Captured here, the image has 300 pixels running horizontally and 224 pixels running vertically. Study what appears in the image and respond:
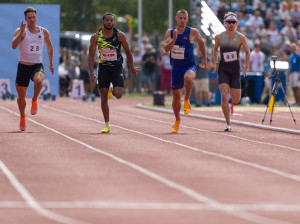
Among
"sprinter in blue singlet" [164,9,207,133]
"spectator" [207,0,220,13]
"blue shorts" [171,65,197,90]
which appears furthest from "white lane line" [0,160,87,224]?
"spectator" [207,0,220,13]

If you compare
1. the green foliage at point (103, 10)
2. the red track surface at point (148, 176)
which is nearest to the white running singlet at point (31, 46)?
the red track surface at point (148, 176)

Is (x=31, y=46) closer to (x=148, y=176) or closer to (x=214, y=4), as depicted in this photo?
(x=148, y=176)

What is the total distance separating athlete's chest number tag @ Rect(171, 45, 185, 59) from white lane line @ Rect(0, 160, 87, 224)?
6231mm

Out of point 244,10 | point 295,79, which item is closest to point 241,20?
point 244,10

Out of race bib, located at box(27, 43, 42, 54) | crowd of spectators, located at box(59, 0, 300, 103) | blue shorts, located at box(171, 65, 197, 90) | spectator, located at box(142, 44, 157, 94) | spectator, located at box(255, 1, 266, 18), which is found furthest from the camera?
spectator, located at box(255, 1, 266, 18)

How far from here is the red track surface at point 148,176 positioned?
7.80 m

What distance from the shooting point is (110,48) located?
1570 centimetres

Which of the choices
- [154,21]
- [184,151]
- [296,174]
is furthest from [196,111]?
[154,21]

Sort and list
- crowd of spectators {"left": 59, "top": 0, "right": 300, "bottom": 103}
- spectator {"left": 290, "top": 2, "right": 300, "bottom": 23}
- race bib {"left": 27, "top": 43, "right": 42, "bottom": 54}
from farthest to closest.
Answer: spectator {"left": 290, "top": 2, "right": 300, "bottom": 23} < crowd of spectators {"left": 59, "top": 0, "right": 300, "bottom": 103} < race bib {"left": 27, "top": 43, "right": 42, "bottom": 54}

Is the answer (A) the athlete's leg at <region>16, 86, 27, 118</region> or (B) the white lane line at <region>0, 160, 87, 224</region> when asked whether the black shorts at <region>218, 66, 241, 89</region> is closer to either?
(A) the athlete's leg at <region>16, 86, 27, 118</region>

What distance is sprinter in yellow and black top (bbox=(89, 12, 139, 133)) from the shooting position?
1566cm

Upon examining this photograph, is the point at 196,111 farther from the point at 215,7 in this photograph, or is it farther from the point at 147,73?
the point at 215,7

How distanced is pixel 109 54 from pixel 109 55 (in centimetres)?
2

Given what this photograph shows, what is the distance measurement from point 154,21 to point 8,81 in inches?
1032
